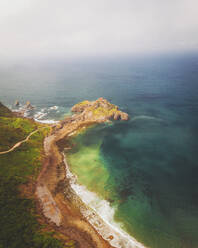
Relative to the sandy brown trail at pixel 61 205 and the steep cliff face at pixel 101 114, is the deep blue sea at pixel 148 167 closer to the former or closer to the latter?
the sandy brown trail at pixel 61 205

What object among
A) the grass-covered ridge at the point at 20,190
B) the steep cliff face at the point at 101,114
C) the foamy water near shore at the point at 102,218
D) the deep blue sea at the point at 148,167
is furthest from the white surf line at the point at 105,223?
the steep cliff face at the point at 101,114

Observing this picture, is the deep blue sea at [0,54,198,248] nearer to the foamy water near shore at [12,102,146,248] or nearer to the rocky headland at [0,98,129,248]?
the foamy water near shore at [12,102,146,248]

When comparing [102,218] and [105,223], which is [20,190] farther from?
[105,223]

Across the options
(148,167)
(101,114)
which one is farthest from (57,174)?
(101,114)

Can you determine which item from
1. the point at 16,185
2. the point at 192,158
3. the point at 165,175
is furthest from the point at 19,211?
the point at 192,158

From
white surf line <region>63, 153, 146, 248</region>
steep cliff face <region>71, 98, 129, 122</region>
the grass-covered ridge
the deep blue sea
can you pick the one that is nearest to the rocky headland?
steep cliff face <region>71, 98, 129, 122</region>

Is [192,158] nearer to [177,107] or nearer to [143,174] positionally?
[143,174]
